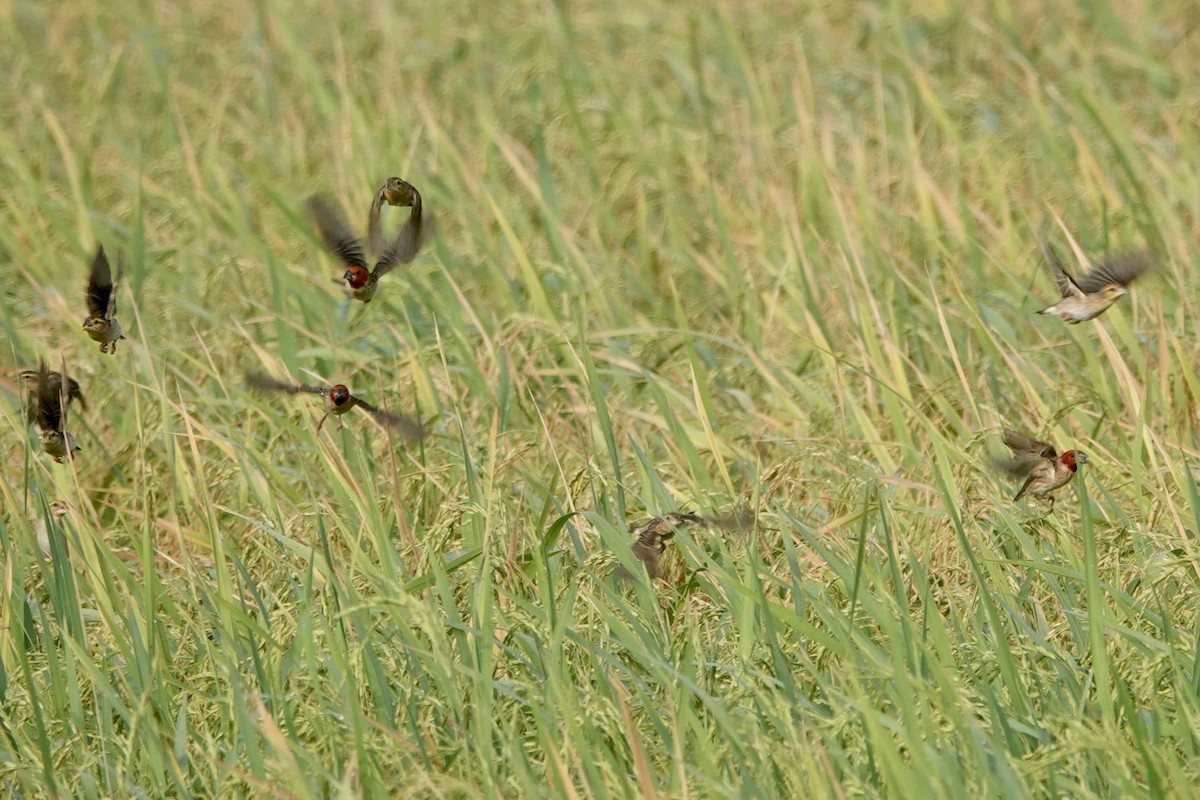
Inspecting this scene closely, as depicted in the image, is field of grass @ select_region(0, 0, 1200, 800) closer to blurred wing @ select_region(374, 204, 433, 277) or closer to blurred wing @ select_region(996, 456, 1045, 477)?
blurred wing @ select_region(996, 456, 1045, 477)

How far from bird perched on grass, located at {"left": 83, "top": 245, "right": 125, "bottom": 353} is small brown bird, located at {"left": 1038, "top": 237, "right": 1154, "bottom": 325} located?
149 cm

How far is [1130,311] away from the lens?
3691 millimetres

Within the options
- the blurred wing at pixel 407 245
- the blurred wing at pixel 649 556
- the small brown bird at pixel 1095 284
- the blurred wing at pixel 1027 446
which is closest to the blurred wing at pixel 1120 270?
the small brown bird at pixel 1095 284

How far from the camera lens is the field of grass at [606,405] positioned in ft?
6.96

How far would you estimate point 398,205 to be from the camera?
2.85m

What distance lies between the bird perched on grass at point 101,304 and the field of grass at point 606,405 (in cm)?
8

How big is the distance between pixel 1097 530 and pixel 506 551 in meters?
0.90

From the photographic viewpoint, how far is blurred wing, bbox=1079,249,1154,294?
2.90 meters

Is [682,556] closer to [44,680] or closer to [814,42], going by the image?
[44,680]

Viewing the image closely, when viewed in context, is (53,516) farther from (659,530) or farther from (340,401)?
(659,530)

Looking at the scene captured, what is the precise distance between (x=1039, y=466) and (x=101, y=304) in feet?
4.85

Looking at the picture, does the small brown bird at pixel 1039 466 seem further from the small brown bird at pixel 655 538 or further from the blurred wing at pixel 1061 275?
the small brown bird at pixel 655 538

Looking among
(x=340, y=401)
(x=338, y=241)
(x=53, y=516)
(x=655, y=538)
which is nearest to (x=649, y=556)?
(x=655, y=538)

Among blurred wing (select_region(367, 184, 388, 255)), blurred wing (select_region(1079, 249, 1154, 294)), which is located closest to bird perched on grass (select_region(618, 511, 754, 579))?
blurred wing (select_region(367, 184, 388, 255))
